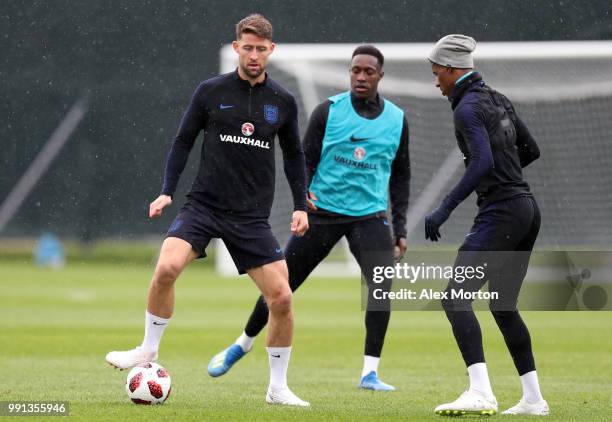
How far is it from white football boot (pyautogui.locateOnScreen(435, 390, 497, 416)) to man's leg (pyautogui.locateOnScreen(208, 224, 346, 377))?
2.27m

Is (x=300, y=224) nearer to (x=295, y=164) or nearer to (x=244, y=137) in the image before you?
(x=295, y=164)

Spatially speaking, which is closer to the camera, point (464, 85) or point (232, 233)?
point (464, 85)

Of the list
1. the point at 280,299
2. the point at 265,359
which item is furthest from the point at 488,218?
the point at 265,359

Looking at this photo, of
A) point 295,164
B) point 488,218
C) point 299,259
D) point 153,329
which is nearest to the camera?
point 488,218

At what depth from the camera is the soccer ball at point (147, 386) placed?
7.16 m

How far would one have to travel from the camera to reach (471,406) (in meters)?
6.68

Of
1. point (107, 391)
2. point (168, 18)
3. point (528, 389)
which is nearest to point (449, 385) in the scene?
point (528, 389)

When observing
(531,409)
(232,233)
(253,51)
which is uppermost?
(253,51)

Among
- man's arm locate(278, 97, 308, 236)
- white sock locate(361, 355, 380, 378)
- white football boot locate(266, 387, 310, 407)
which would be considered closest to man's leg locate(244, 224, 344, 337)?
white sock locate(361, 355, 380, 378)

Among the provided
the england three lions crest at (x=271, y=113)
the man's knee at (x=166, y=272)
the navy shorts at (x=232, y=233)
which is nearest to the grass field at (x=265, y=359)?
the man's knee at (x=166, y=272)

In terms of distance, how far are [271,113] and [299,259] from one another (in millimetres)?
1686

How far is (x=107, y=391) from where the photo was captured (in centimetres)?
809

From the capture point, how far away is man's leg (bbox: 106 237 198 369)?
7141mm

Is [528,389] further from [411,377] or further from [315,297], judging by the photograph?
[315,297]
